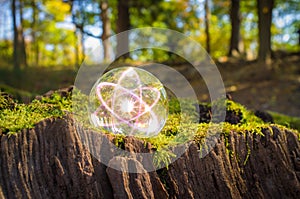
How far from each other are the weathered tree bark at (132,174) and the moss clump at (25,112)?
0.10 metres

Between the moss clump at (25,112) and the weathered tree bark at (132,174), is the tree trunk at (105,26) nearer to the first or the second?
the moss clump at (25,112)

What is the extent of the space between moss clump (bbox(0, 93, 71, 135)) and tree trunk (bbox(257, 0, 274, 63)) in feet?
32.3

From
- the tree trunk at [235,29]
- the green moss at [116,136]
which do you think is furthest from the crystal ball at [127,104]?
the tree trunk at [235,29]

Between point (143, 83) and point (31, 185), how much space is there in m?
1.19

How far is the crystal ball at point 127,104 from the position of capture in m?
3.04

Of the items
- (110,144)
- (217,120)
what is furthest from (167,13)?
(110,144)

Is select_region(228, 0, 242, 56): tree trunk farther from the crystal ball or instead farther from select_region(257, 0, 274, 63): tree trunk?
the crystal ball

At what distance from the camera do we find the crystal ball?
304cm

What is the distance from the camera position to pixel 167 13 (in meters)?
17.4

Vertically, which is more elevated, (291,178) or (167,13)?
(167,13)

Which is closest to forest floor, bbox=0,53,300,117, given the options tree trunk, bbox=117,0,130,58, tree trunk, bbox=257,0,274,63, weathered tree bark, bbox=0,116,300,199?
tree trunk, bbox=257,0,274,63

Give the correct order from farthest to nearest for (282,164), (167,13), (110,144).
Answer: (167,13) → (282,164) → (110,144)

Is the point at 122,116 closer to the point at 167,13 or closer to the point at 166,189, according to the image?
the point at 166,189

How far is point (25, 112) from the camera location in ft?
10.4
